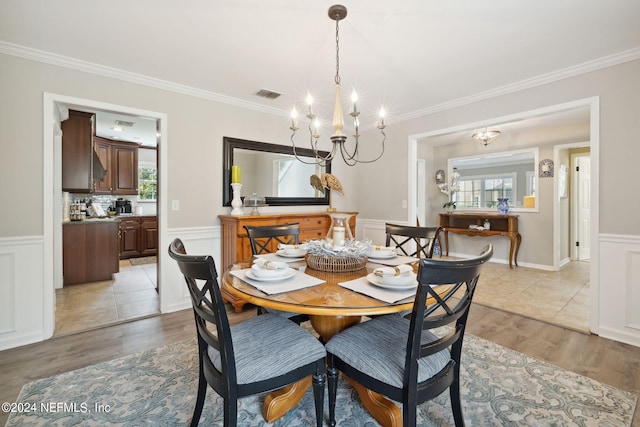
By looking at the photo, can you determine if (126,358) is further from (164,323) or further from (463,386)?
(463,386)

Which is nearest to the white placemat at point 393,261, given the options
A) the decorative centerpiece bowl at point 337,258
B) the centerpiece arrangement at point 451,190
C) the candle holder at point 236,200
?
the decorative centerpiece bowl at point 337,258

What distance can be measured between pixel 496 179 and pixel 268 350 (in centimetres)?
606

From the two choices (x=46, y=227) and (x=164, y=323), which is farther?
(x=164, y=323)

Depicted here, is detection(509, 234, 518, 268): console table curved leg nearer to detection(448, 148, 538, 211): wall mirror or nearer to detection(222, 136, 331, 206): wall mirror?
detection(448, 148, 538, 211): wall mirror

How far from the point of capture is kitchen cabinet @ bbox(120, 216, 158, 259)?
5773mm

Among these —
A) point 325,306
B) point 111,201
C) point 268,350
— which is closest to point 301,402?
point 268,350

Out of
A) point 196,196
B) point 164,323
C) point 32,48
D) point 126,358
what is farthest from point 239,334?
point 32,48

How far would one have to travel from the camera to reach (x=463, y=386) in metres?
1.87

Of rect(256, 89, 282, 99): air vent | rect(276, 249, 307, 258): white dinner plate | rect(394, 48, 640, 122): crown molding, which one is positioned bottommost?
rect(276, 249, 307, 258): white dinner plate

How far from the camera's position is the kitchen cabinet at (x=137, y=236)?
5.77 meters

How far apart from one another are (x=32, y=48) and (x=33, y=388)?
8.24 feet

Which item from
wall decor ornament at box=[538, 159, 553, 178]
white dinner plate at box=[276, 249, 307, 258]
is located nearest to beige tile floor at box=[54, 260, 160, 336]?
white dinner plate at box=[276, 249, 307, 258]

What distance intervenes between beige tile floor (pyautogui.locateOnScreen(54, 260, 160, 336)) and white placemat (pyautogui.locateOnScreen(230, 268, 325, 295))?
7.13 ft

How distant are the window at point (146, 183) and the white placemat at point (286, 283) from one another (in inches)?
238
